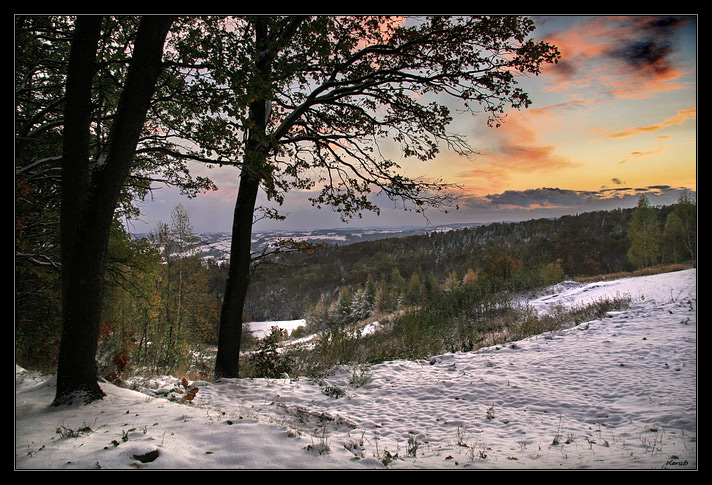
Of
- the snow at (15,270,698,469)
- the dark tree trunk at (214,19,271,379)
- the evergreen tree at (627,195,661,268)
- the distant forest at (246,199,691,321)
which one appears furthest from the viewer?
the distant forest at (246,199,691,321)

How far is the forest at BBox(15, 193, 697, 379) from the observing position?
9523 mm

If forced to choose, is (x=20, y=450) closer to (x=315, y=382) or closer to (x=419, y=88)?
(x=315, y=382)

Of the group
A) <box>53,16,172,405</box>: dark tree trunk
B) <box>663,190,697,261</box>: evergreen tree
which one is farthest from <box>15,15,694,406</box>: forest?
<box>663,190,697,261</box>: evergreen tree

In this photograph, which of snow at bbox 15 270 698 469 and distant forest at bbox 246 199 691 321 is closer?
snow at bbox 15 270 698 469

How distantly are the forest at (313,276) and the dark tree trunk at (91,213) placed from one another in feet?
5.53

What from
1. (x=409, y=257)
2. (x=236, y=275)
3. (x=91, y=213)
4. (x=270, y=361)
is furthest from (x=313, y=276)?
(x=91, y=213)

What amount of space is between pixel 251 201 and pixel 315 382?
14.1 ft

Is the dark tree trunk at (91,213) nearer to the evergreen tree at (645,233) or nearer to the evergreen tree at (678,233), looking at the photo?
the evergreen tree at (678,233)

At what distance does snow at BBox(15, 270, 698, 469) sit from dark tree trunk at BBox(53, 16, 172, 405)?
527mm

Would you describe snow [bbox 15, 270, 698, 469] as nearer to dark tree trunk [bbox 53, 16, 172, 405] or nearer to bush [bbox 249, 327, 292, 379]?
dark tree trunk [bbox 53, 16, 172, 405]

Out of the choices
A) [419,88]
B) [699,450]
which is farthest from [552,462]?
[419,88]

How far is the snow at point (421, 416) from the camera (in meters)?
3.41

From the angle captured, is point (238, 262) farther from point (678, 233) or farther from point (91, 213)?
point (678, 233)

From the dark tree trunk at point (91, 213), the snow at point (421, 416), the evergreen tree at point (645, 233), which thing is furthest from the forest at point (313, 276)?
the snow at point (421, 416)
